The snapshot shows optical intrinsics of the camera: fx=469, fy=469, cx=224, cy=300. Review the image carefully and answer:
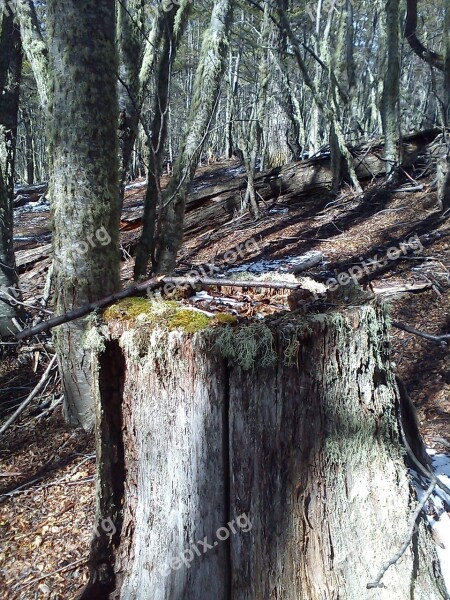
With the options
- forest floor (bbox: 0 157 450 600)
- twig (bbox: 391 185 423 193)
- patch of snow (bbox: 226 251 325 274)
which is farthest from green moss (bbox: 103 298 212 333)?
twig (bbox: 391 185 423 193)

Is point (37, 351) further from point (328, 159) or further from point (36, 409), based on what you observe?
point (328, 159)

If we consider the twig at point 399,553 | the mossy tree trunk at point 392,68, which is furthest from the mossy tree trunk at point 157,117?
the mossy tree trunk at point 392,68

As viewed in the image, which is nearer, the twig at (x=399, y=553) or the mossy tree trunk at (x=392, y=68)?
the twig at (x=399, y=553)

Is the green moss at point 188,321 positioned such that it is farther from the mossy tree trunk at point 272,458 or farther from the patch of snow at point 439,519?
the patch of snow at point 439,519

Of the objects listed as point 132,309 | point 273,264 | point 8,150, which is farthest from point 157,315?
point 273,264

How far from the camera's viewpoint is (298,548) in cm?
169

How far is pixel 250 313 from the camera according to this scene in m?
1.86

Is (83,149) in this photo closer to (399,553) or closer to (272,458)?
(272,458)

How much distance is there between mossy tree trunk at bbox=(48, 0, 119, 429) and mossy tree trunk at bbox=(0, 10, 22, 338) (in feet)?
6.20

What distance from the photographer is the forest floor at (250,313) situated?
9.42ft

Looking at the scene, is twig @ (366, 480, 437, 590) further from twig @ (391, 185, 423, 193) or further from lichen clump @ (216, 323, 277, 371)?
twig @ (391, 185, 423, 193)

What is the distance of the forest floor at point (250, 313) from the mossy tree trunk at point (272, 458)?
13.6 inches

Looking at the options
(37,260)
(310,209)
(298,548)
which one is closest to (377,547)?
(298,548)

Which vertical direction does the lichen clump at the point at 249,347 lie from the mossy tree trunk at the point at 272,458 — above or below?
above
